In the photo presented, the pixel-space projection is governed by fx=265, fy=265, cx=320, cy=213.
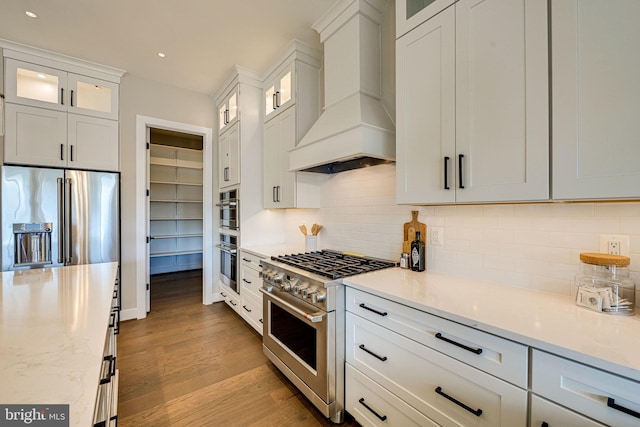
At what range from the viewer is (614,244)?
117 cm

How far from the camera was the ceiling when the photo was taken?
2.16 m

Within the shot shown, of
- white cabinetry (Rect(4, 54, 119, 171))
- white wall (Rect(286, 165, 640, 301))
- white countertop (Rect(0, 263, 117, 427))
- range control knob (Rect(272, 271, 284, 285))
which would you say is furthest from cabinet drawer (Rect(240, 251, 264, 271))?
white cabinetry (Rect(4, 54, 119, 171))

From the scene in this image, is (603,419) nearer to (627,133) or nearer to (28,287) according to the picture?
(627,133)

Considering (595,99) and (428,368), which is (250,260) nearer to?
(428,368)

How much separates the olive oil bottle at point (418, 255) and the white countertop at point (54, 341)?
1.68 meters

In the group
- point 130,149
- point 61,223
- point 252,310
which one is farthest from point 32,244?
point 252,310

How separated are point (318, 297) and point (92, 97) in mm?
3567

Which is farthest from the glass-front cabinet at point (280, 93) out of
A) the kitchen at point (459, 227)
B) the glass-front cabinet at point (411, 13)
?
the glass-front cabinet at point (411, 13)

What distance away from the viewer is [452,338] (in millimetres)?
1107

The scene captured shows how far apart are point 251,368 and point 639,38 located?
286 centimetres

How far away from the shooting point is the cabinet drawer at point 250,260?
2.67 m

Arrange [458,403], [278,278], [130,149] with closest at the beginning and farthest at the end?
1. [458,403]
2. [278,278]
3. [130,149]

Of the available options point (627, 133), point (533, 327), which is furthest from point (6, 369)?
point (627, 133)

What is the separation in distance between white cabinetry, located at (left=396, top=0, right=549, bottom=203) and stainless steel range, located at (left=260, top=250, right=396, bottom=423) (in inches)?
27.7
